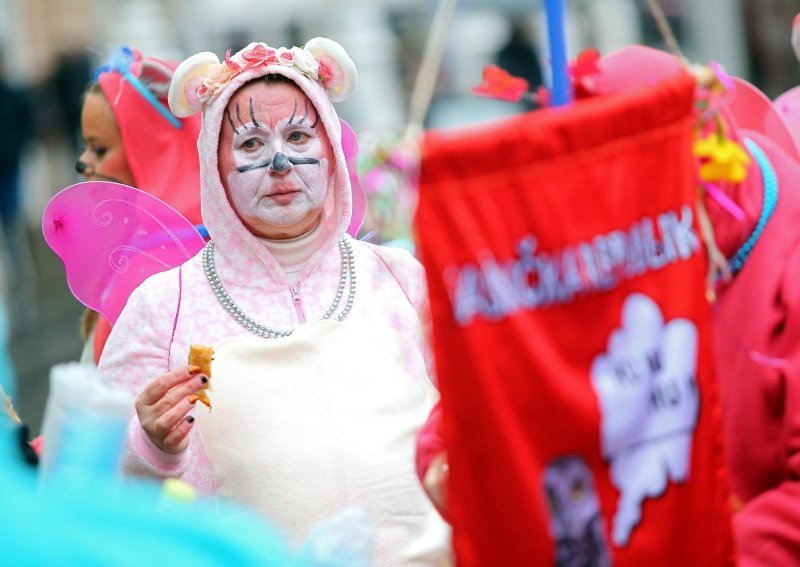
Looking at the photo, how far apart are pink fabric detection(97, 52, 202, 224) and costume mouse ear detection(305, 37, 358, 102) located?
843 millimetres

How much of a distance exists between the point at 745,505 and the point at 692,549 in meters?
0.32

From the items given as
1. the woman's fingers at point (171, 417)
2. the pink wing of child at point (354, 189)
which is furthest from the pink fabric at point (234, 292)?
the pink wing of child at point (354, 189)

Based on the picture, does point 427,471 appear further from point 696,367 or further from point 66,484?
point 66,484

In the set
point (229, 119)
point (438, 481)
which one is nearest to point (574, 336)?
point (438, 481)

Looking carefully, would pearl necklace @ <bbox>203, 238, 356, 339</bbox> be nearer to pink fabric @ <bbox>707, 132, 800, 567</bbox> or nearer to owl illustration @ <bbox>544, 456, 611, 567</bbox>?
pink fabric @ <bbox>707, 132, 800, 567</bbox>

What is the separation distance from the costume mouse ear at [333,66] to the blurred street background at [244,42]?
17.3 feet

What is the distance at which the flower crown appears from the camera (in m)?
3.18

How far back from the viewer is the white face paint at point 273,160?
10.2 ft

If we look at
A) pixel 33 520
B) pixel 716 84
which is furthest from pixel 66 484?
pixel 716 84

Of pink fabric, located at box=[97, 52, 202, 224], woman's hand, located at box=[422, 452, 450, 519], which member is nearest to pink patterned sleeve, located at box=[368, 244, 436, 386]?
woman's hand, located at box=[422, 452, 450, 519]

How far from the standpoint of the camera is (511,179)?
2076 millimetres

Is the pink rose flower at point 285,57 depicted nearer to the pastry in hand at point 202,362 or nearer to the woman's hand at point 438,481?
the pastry in hand at point 202,362

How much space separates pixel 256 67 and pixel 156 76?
3.46 feet

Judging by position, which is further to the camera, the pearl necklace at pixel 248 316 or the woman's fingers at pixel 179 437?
the pearl necklace at pixel 248 316
